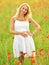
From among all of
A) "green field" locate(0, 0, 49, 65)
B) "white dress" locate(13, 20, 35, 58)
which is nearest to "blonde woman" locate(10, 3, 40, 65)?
"white dress" locate(13, 20, 35, 58)

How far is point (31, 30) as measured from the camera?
830 centimetres

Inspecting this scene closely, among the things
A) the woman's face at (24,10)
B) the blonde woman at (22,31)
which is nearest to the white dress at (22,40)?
the blonde woman at (22,31)

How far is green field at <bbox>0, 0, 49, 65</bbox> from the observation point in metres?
5.93

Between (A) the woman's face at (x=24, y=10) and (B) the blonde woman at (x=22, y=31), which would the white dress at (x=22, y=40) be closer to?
(B) the blonde woman at (x=22, y=31)

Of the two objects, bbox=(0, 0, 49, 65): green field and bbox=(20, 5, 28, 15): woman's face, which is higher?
bbox=(20, 5, 28, 15): woman's face

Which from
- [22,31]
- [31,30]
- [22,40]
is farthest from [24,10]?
[31,30]

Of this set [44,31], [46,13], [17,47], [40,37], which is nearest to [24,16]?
[17,47]

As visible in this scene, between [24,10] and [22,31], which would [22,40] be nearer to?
[22,31]

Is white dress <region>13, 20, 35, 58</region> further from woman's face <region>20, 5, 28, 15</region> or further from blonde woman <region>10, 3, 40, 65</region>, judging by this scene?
woman's face <region>20, 5, 28, 15</region>

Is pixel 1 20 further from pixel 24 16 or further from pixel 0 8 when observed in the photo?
pixel 24 16

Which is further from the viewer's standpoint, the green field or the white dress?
the green field

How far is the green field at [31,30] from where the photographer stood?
5931 mm

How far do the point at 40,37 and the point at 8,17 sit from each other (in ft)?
8.30

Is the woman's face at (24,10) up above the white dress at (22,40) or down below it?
above
